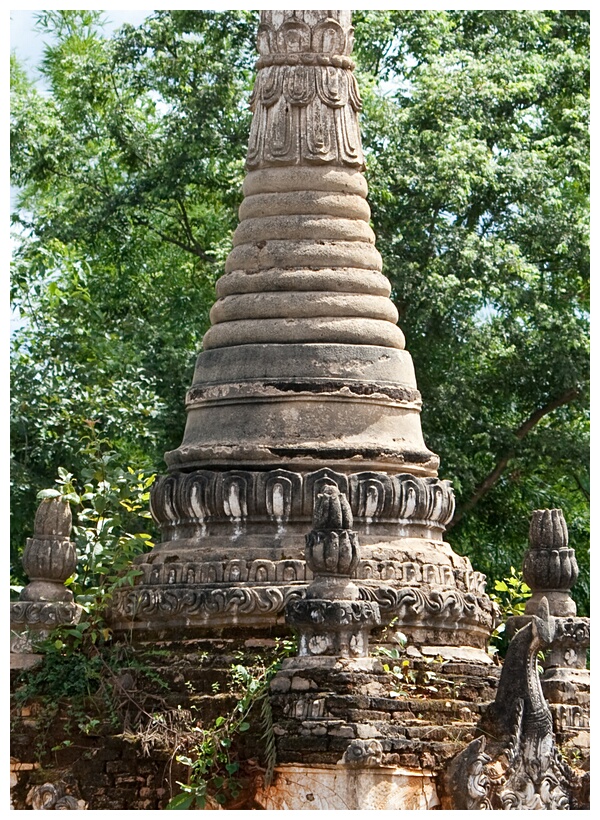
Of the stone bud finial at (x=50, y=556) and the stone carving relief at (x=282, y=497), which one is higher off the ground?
the stone carving relief at (x=282, y=497)

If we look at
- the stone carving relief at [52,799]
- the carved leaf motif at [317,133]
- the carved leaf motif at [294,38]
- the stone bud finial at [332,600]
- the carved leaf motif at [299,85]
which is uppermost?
the carved leaf motif at [294,38]

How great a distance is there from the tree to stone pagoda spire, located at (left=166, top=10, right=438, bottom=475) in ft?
15.3

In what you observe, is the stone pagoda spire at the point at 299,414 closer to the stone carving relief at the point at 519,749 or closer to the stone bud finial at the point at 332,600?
the stone bud finial at the point at 332,600

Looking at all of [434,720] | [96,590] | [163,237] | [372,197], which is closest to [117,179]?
[163,237]

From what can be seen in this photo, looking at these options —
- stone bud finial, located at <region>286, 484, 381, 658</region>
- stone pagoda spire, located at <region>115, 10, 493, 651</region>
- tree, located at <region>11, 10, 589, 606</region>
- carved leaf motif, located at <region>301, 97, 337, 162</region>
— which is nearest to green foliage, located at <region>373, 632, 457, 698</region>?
stone pagoda spire, located at <region>115, 10, 493, 651</region>

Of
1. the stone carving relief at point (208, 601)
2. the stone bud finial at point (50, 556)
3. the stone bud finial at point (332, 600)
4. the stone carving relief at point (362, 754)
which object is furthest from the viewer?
the stone bud finial at point (50, 556)

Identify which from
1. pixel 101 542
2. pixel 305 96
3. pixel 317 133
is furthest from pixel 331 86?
pixel 101 542

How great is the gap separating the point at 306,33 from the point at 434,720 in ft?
18.3

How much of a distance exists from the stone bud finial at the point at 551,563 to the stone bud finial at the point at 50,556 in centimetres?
351

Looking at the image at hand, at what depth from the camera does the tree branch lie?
1959 centimetres

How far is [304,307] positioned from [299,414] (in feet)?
2.96

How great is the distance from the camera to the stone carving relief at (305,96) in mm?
13250

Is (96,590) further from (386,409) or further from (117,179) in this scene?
(117,179)

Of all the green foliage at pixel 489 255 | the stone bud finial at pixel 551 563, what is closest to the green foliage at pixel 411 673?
the stone bud finial at pixel 551 563
